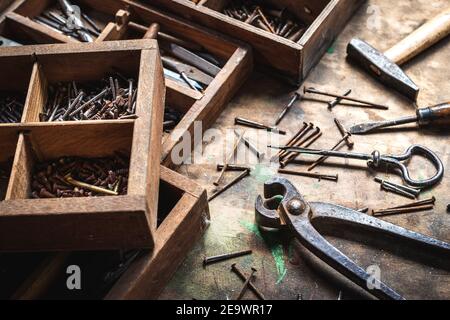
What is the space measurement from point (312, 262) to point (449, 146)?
122cm

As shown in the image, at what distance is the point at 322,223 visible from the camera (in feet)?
9.58

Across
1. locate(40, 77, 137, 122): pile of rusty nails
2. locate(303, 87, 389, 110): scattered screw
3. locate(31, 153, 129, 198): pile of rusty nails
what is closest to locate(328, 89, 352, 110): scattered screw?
locate(303, 87, 389, 110): scattered screw

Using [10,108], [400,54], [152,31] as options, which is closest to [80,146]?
[10,108]

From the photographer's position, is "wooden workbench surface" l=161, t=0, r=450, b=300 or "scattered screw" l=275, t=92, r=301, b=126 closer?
"wooden workbench surface" l=161, t=0, r=450, b=300

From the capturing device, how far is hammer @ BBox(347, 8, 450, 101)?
355cm

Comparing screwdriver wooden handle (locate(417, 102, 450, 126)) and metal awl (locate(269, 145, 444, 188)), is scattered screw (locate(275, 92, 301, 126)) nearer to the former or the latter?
metal awl (locate(269, 145, 444, 188))

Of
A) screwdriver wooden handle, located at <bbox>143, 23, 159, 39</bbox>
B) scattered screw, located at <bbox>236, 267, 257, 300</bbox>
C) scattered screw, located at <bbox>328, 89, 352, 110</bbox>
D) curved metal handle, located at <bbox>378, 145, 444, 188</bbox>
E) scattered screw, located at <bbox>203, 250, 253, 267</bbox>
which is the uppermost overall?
screwdriver wooden handle, located at <bbox>143, 23, 159, 39</bbox>

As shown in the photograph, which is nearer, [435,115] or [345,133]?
[435,115]

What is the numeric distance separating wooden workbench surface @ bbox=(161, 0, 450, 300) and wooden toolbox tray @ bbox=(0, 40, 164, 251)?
496 mm

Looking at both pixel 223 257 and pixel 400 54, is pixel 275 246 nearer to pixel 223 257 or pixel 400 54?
pixel 223 257

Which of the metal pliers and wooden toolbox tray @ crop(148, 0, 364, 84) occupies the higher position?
wooden toolbox tray @ crop(148, 0, 364, 84)

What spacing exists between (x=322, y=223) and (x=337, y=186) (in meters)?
0.38

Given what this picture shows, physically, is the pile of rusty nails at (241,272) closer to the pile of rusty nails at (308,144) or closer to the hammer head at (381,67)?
the pile of rusty nails at (308,144)
